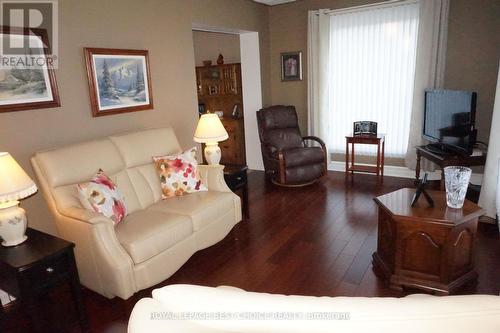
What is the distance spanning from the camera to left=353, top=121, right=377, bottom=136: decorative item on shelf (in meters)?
4.59

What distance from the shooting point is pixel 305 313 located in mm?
777

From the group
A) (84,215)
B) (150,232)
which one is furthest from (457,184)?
(84,215)

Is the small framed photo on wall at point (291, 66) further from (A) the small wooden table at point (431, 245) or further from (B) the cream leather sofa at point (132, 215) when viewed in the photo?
(A) the small wooden table at point (431, 245)

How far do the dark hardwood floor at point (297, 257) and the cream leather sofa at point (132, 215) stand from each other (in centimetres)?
16

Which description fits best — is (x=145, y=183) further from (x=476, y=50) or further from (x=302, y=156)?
(x=476, y=50)

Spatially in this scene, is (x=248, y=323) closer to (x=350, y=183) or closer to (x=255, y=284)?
(x=255, y=284)

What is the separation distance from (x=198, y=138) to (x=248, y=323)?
2727 millimetres

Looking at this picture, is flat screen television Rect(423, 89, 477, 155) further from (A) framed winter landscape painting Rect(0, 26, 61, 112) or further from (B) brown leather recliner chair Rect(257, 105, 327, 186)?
(A) framed winter landscape painting Rect(0, 26, 61, 112)

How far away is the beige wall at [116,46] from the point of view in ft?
8.31

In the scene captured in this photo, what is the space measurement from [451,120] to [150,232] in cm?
339

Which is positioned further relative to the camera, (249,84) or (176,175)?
(249,84)

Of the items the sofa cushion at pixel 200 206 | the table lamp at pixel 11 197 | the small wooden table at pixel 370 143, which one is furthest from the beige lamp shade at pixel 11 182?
the small wooden table at pixel 370 143

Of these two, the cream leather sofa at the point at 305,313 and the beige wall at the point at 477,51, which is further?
the beige wall at the point at 477,51

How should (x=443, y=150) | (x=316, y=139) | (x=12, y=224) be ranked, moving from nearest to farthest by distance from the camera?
1. (x=12, y=224)
2. (x=443, y=150)
3. (x=316, y=139)
